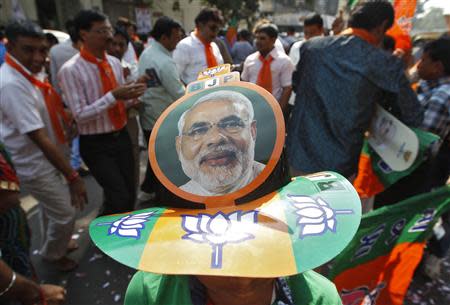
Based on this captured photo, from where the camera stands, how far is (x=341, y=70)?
6.78 ft

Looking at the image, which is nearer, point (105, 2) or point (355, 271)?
point (355, 271)

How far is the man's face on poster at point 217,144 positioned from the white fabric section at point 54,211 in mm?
1864

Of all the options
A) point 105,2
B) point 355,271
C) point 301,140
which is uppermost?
point 105,2

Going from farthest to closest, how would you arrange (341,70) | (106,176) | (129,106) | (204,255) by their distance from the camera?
(129,106), (106,176), (341,70), (204,255)

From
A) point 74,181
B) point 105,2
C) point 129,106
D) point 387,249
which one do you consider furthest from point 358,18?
point 105,2

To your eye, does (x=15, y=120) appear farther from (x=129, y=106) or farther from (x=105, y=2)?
(x=105, y=2)

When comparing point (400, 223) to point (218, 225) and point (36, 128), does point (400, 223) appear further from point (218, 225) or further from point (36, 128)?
point (36, 128)

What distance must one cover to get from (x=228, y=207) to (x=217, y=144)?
15 cm

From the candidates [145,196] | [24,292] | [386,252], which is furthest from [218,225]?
[145,196]

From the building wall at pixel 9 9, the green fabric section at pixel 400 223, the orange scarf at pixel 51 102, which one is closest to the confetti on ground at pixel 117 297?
the orange scarf at pixel 51 102

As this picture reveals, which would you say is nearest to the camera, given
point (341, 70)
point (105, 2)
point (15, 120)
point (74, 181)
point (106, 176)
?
point (15, 120)

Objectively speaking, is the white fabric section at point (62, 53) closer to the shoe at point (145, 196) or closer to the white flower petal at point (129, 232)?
the shoe at point (145, 196)

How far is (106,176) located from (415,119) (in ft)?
7.36

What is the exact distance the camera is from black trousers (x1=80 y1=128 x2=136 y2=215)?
2.47 m
